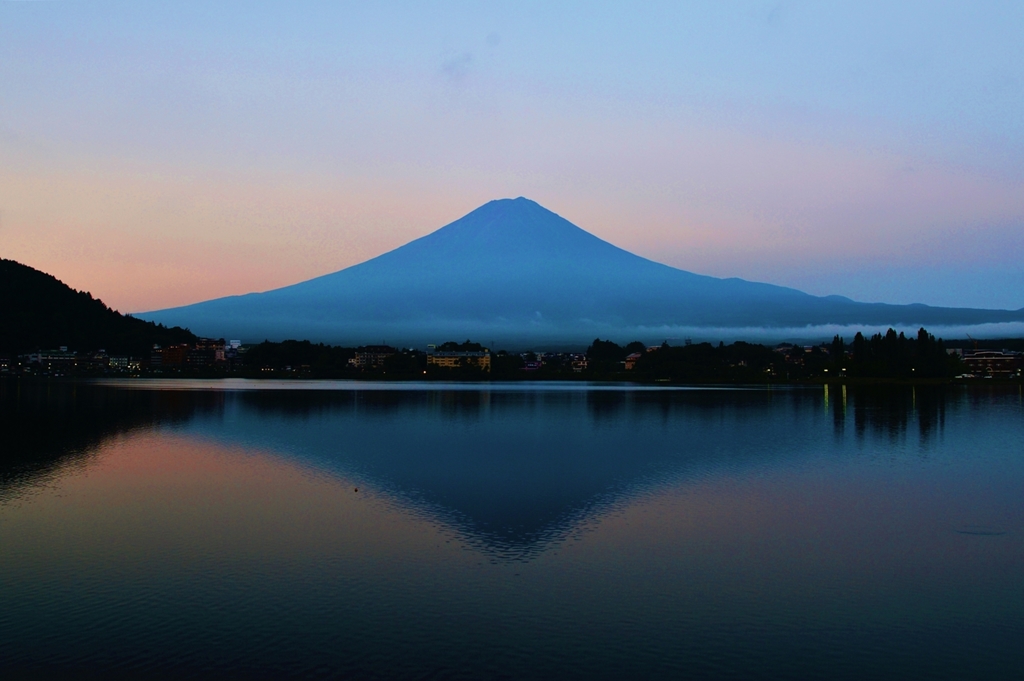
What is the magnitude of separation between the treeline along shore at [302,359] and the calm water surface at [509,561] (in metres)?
73.8

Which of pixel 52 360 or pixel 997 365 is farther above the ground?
pixel 52 360

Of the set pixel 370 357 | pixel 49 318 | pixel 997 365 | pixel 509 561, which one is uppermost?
pixel 49 318

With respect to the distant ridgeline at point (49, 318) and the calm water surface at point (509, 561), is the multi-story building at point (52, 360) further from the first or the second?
the calm water surface at point (509, 561)

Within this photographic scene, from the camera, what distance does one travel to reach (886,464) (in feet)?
76.4

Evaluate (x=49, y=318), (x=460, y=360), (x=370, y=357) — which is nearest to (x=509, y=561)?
(x=460, y=360)

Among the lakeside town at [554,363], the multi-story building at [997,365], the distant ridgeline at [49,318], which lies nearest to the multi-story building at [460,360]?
the lakeside town at [554,363]

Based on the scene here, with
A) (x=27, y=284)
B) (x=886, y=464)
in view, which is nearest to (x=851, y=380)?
(x=886, y=464)

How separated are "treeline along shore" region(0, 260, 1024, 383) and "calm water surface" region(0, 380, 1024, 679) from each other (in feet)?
242

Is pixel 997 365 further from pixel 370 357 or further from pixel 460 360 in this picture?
pixel 370 357

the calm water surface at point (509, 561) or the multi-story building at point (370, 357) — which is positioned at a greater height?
the multi-story building at point (370, 357)

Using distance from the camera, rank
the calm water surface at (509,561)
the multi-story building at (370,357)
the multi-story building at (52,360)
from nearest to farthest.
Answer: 1. the calm water surface at (509,561)
2. the multi-story building at (52,360)
3. the multi-story building at (370,357)

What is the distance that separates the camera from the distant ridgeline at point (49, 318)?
128375 millimetres

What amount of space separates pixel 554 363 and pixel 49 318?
266 feet

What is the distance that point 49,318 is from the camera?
430 ft
